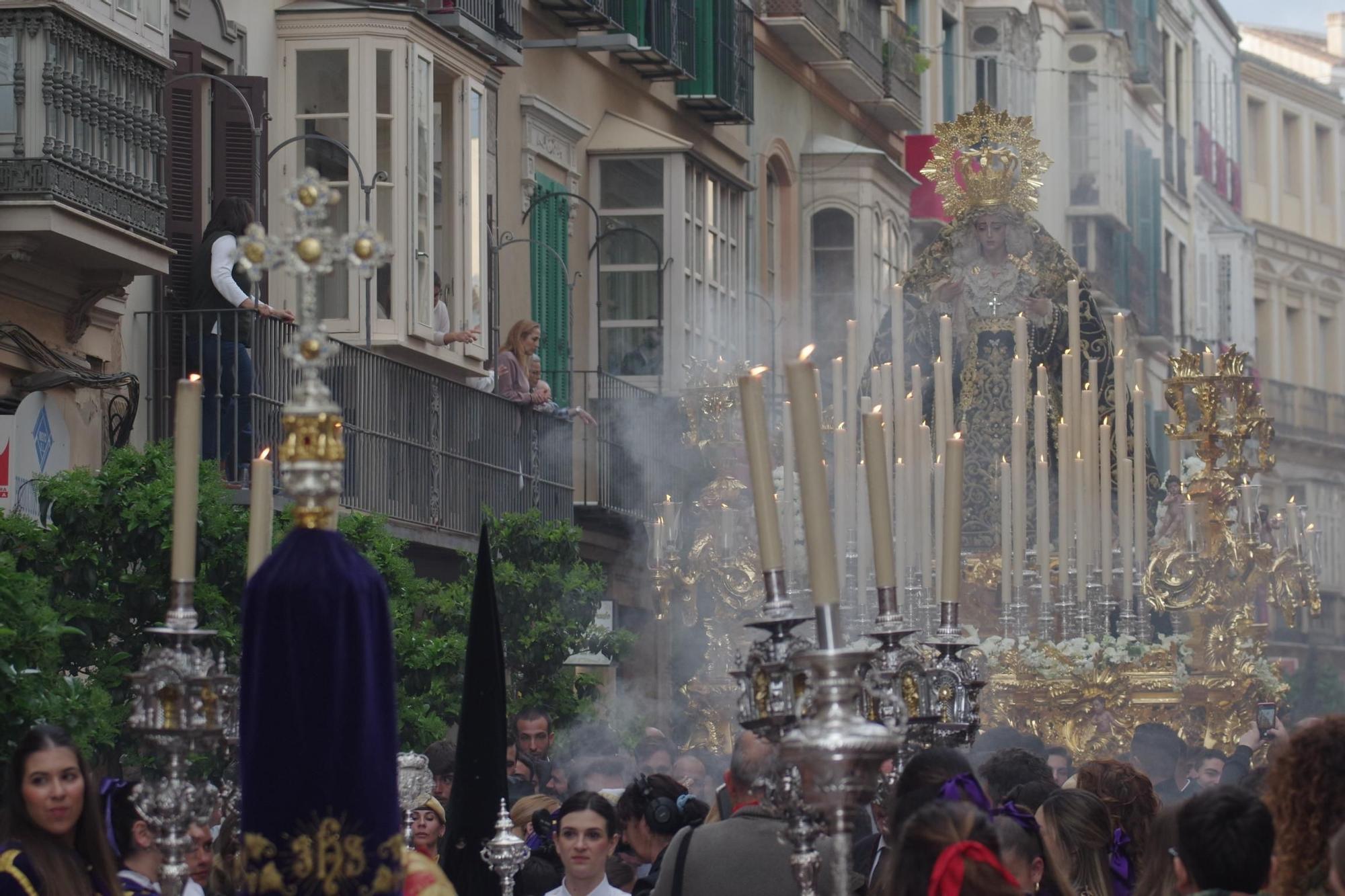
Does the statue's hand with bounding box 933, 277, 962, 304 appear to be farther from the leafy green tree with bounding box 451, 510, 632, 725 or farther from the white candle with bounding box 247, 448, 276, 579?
the white candle with bounding box 247, 448, 276, 579

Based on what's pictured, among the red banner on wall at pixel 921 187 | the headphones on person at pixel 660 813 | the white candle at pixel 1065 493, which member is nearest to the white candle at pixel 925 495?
the white candle at pixel 1065 493

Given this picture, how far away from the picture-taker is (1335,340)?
51.9 metres

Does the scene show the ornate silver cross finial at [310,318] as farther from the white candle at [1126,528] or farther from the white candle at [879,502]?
the white candle at [1126,528]

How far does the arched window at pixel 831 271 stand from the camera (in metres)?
27.6

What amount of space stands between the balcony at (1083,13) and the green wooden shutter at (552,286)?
20.0 metres

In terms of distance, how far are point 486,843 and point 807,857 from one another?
1.87 metres

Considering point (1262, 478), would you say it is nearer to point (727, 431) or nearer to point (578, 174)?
point (578, 174)

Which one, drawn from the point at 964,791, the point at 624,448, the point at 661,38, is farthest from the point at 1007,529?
the point at 661,38

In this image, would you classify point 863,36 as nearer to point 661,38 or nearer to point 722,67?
point 722,67

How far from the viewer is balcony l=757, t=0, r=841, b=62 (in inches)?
1022

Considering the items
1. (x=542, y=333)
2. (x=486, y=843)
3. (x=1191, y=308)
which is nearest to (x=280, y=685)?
(x=486, y=843)

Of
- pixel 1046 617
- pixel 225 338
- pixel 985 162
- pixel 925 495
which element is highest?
pixel 985 162

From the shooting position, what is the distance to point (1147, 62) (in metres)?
41.4

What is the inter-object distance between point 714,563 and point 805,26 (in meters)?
14.4
